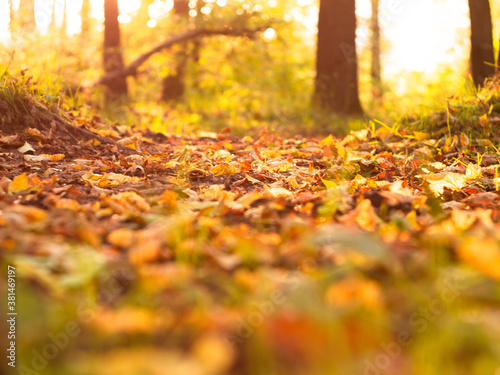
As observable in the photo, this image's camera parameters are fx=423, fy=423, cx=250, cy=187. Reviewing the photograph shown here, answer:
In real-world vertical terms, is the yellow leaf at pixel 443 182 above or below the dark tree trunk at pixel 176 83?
below

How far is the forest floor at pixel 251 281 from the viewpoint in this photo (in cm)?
87

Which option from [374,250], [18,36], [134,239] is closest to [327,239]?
[374,250]

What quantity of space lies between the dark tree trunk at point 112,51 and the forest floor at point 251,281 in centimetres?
544

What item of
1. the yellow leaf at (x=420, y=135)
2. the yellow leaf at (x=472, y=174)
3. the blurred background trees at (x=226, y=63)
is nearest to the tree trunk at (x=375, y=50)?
the blurred background trees at (x=226, y=63)

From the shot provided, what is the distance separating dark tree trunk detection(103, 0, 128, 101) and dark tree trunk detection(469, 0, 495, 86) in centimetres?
516

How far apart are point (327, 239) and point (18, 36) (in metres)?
4.31

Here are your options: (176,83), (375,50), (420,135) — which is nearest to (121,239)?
(420,135)

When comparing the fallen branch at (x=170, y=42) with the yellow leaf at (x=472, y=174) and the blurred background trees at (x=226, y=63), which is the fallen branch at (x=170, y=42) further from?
the yellow leaf at (x=472, y=174)

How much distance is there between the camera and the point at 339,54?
6.09m

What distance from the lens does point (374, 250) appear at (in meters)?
1.13

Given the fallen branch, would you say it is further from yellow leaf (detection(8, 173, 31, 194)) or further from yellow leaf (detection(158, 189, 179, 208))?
yellow leaf (detection(158, 189, 179, 208))

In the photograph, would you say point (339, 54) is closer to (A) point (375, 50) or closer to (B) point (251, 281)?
(A) point (375, 50)

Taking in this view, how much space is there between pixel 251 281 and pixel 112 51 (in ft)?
22.5

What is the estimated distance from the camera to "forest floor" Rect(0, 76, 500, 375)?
2.86 feet
